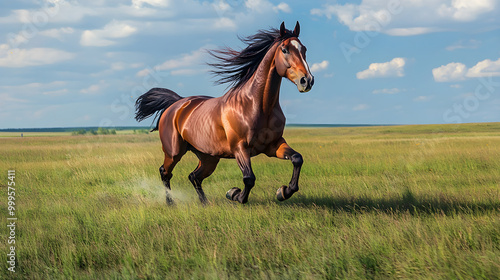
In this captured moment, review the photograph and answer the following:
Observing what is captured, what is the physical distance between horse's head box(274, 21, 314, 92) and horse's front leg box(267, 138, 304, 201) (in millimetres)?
1056

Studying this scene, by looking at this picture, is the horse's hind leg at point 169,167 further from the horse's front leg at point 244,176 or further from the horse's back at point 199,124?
the horse's front leg at point 244,176

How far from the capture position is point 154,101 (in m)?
9.25

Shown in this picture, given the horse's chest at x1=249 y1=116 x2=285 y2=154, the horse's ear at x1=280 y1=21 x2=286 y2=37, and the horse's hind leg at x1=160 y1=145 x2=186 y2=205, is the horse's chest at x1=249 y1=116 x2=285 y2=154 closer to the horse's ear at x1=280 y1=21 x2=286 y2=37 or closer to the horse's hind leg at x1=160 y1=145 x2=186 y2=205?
the horse's ear at x1=280 y1=21 x2=286 y2=37

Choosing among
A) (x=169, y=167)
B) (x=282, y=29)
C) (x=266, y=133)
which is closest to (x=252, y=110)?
(x=266, y=133)

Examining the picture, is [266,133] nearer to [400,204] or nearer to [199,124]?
[199,124]

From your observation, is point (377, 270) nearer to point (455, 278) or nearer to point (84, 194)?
point (455, 278)

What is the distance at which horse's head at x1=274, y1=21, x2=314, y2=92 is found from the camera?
5.35 m

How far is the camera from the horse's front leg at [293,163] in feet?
19.1

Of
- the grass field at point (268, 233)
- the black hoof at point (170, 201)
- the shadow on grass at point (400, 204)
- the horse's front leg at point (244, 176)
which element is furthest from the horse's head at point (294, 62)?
the black hoof at point (170, 201)

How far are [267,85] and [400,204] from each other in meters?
3.08

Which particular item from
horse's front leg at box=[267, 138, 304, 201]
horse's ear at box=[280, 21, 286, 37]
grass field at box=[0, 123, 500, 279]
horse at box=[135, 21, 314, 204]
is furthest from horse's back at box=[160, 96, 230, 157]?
horse's ear at box=[280, 21, 286, 37]

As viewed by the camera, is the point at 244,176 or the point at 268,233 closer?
the point at 268,233

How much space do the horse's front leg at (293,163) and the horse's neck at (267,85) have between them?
58 centimetres

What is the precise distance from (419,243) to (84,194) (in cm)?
709
